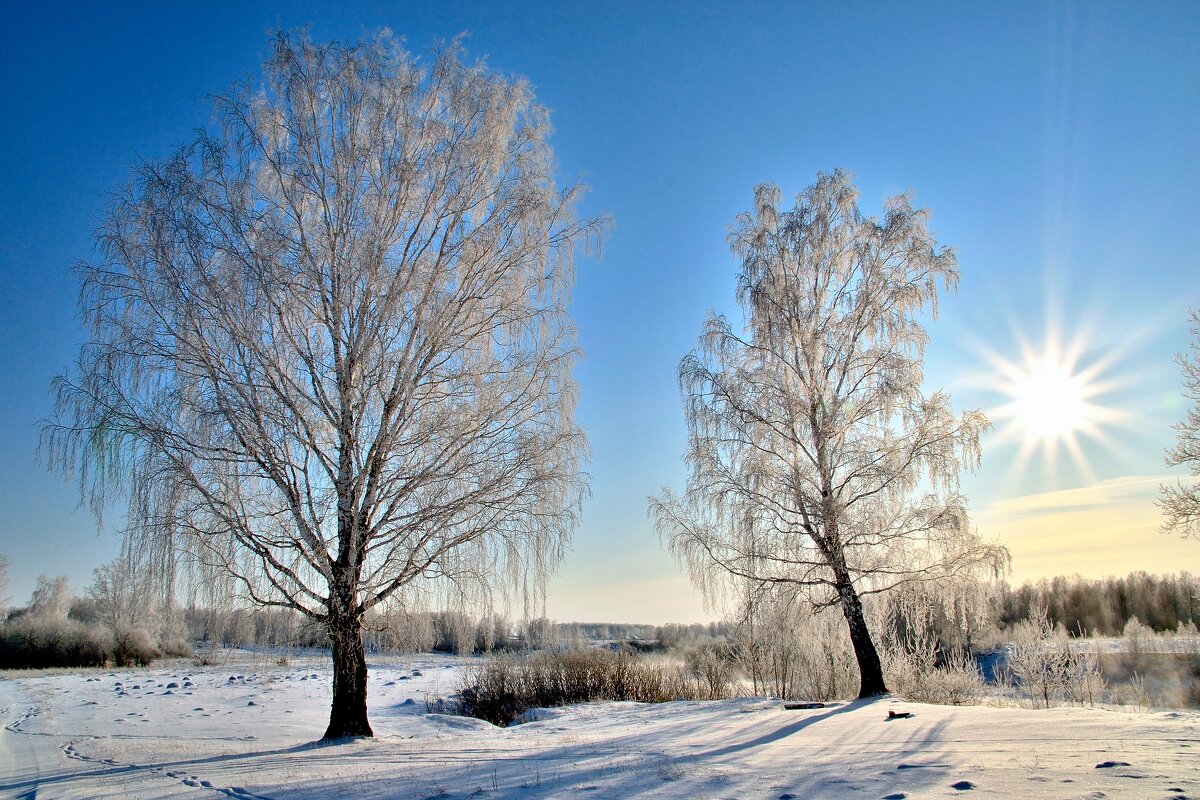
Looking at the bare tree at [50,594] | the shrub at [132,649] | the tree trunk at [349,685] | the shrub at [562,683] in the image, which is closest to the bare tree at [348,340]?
the tree trunk at [349,685]

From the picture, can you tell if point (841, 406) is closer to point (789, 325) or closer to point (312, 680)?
point (789, 325)

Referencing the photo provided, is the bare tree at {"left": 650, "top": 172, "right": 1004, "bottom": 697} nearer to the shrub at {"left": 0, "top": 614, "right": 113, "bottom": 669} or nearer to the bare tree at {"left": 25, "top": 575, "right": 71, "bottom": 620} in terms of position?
the shrub at {"left": 0, "top": 614, "right": 113, "bottom": 669}

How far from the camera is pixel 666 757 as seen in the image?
704 centimetres

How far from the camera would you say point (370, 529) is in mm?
9719

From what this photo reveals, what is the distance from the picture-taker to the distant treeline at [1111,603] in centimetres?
4945

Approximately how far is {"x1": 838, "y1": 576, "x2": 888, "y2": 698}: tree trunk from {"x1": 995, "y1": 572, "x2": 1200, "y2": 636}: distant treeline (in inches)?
1741

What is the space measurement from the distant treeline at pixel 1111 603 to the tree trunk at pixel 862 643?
145 feet

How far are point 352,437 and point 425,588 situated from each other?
8.41ft

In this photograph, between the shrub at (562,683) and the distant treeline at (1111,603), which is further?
the distant treeline at (1111,603)

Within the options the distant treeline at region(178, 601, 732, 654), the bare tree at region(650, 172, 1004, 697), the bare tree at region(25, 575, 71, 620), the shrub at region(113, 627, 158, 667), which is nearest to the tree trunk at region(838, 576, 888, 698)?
the bare tree at region(650, 172, 1004, 697)

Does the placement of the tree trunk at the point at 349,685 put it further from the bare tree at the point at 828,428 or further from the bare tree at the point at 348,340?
the bare tree at the point at 828,428

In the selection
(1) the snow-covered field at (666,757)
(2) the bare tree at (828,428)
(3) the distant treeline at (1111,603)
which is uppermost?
(2) the bare tree at (828,428)

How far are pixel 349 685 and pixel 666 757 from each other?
5561mm

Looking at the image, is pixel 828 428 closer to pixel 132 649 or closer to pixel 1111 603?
pixel 132 649
